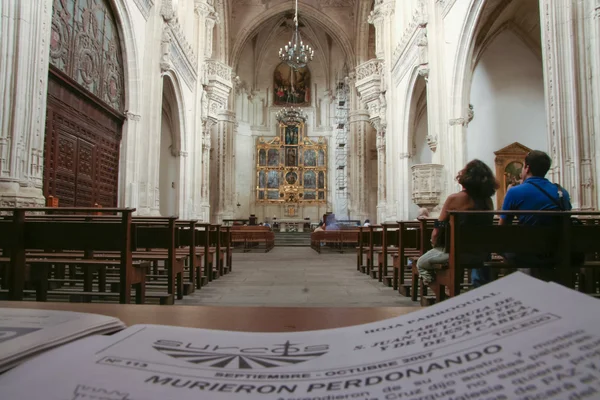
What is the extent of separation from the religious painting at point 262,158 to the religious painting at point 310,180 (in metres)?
2.80

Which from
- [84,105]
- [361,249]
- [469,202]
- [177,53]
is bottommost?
[361,249]

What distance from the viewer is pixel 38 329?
0.61 meters

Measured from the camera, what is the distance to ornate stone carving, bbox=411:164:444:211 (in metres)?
10.4

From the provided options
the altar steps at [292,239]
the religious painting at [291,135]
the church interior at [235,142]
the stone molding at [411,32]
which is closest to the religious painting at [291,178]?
the religious painting at [291,135]

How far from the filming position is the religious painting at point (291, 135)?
91.8 ft

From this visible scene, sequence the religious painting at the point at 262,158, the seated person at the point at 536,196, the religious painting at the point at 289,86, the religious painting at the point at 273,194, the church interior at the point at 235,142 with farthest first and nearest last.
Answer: the religious painting at the point at 289,86 → the religious painting at the point at 262,158 → the religious painting at the point at 273,194 → the church interior at the point at 235,142 → the seated person at the point at 536,196

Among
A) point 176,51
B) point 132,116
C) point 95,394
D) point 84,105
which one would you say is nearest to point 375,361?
point 95,394

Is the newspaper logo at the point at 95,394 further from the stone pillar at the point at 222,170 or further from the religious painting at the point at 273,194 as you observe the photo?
the religious painting at the point at 273,194

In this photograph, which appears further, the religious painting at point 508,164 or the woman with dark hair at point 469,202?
the religious painting at point 508,164

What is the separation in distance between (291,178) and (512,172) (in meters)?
16.6

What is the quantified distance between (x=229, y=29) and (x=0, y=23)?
19737 mm

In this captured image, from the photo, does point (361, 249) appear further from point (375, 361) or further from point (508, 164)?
point (375, 361)

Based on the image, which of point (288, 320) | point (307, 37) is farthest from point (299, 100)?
point (288, 320)

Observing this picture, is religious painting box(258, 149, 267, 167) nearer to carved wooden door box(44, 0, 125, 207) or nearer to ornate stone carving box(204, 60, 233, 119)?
ornate stone carving box(204, 60, 233, 119)
